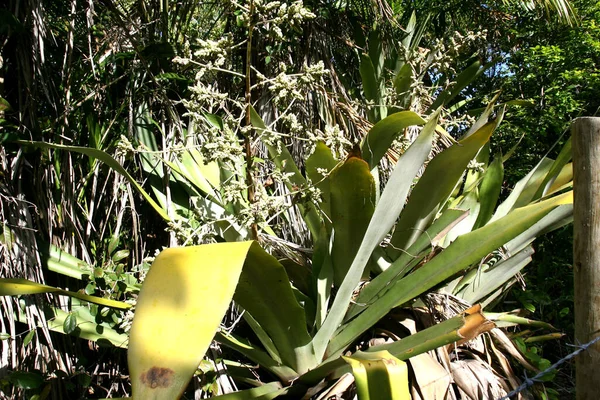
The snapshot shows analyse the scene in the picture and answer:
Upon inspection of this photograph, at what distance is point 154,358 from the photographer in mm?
842

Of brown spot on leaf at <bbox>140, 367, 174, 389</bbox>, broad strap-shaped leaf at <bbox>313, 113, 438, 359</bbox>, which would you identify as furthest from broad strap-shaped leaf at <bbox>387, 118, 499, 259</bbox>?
brown spot on leaf at <bbox>140, 367, 174, 389</bbox>

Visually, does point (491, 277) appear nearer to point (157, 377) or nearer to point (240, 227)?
point (240, 227)

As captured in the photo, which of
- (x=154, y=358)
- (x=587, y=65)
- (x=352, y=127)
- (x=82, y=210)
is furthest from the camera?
(x=587, y=65)

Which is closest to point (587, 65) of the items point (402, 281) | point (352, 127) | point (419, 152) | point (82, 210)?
point (352, 127)

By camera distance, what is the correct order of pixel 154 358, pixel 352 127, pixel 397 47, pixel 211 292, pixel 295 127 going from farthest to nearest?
1. pixel 397 47
2. pixel 352 127
3. pixel 295 127
4. pixel 211 292
5. pixel 154 358

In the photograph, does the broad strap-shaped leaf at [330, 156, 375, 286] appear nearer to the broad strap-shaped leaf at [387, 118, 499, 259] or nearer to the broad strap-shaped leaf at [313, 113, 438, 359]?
Result: the broad strap-shaped leaf at [313, 113, 438, 359]

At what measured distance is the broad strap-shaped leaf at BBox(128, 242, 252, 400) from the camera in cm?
83

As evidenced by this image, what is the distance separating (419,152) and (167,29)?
159cm

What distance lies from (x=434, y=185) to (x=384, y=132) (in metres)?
0.30

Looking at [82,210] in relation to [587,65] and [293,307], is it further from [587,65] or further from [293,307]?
[587,65]

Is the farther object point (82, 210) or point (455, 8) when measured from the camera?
point (455, 8)

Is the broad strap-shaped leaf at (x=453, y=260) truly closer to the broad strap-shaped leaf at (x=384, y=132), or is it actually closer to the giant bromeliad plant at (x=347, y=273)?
the giant bromeliad plant at (x=347, y=273)

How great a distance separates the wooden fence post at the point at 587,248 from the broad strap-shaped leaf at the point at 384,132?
0.49 meters

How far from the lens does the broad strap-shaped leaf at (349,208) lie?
1783mm
